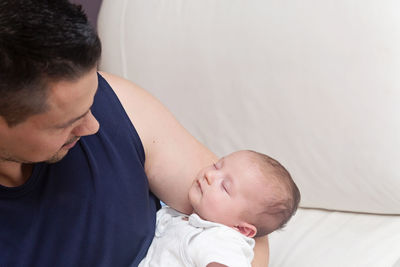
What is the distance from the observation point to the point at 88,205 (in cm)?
116

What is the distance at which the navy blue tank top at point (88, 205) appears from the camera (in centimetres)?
108

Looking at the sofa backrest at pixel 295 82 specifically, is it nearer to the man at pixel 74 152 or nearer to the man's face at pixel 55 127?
the man at pixel 74 152

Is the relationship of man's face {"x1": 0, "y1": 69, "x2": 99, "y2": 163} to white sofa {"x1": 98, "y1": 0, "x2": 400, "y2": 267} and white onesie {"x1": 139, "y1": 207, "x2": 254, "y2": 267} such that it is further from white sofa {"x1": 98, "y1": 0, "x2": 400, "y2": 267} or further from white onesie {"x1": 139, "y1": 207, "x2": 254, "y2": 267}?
white sofa {"x1": 98, "y1": 0, "x2": 400, "y2": 267}

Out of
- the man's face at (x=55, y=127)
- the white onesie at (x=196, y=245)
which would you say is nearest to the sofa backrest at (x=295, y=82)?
the white onesie at (x=196, y=245)

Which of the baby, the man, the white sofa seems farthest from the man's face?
the white sofa

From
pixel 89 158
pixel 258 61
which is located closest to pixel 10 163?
pixel 89 158

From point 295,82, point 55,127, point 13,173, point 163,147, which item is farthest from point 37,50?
point 295,82

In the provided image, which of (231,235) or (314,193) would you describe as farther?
(314,193)

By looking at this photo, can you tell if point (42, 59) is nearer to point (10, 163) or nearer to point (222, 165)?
point (10, 163)

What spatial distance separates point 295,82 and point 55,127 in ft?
2.67

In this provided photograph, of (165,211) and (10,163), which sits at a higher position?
A: (10,163)

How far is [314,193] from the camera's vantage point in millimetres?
1639

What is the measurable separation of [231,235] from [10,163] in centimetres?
49

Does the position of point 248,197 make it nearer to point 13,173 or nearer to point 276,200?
point 276,200
